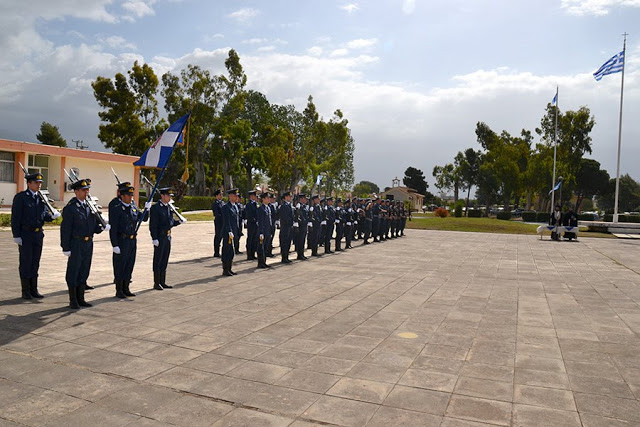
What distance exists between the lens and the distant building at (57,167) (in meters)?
29.4

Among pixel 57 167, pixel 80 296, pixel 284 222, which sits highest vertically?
pixel 57 167

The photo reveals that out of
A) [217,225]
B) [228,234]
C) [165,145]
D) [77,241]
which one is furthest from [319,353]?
[217,225]

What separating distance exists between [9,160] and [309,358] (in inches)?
1220

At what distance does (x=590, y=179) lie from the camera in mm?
71625

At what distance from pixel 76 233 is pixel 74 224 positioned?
0.13m

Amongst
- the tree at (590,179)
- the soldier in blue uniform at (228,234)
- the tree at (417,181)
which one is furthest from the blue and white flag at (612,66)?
the tree at (417,181)

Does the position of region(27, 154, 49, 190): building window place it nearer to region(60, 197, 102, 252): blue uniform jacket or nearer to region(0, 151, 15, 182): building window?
region(0, 151, 15, 182): building window

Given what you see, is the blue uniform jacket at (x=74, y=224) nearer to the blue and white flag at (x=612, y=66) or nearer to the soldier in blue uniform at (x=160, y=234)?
the soldier in blue uniform at (x=160, y=234)

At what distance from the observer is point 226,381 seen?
4508mm

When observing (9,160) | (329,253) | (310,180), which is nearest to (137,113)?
(9,160)

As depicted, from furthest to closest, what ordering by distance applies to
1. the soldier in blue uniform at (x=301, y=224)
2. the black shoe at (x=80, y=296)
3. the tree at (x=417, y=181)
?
the tree at (x=417, y=181) → the soldier in blue uniform at (x=301, y=224) → the black shoe at (x=80, y=296)

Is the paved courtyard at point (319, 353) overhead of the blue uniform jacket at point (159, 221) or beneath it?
beneath

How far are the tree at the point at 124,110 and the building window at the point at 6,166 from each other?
13.5 metres

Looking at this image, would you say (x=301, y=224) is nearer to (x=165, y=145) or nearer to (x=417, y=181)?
(x=165, y=145)
